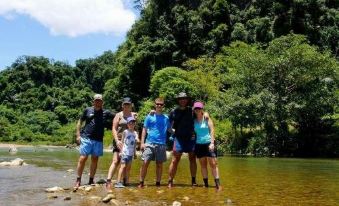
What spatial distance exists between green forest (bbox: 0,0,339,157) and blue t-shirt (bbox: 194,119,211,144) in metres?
22.2

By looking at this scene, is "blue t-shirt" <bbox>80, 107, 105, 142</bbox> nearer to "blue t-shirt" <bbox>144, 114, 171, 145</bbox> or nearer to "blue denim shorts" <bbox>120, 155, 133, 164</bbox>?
"blue denim shorts" <bbox>120, 155, 133, 164</bbox>

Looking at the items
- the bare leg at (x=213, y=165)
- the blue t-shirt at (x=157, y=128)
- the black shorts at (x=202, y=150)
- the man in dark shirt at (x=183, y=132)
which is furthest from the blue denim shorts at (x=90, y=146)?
the bare leg at (x=213, y=165)

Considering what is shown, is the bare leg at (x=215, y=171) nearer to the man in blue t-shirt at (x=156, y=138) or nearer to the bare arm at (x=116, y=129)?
the man in blue t-shirt at (x=156, y=138)

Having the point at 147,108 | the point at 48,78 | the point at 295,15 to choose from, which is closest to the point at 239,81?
the point at 147,108

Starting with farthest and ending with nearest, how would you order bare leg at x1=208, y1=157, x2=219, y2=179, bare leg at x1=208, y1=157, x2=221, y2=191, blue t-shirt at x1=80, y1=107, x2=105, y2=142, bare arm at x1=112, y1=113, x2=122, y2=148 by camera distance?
1. bare arm at x1=112, y1=113, x2=122, y2=148
2. blue t-shirt at x1=80, y1=107, x2=105, y2=142
3. bare leg at x1=208, y1=157, x2=219, y2=179
4. bare leg at x1=208, y1=157, x2=221, y2=191

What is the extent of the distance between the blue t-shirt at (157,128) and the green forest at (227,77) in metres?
22.2

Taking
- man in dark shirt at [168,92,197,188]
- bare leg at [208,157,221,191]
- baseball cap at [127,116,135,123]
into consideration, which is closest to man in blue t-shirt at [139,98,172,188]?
man in dark shirt at [168,92,197,188]

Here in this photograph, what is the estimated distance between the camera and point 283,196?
927cm

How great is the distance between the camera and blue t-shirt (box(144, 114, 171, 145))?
10.8 metres

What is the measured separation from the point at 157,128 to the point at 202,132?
3.31 ft

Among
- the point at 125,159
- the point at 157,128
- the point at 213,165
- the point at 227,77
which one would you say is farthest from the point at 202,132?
the point at 227,77

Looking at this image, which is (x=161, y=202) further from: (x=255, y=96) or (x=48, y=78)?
(x=48, y=78)

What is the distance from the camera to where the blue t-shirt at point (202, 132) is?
34.8 ft

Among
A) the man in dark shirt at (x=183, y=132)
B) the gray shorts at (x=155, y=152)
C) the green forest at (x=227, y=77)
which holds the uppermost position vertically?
the green forest at (x=227, y=77)
